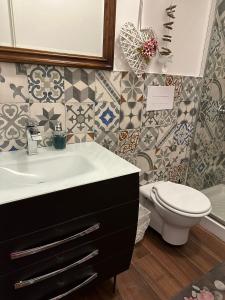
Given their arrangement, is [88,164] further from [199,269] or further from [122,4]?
[199,269]

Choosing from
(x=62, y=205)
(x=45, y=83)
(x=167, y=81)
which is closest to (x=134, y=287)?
(x=62, y=205)

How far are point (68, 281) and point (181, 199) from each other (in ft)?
2.91

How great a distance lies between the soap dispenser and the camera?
3.97 feet

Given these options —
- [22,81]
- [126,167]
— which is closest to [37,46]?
[22,81]

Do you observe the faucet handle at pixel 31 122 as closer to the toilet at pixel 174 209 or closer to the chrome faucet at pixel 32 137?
the chrome faucet at pixel 32 137

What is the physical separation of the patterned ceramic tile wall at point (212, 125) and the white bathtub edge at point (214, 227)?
1.38 ft

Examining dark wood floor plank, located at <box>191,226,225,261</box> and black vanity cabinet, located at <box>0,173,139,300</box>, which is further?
dark wood floor plank, located at <box>191,226,225,261</box>

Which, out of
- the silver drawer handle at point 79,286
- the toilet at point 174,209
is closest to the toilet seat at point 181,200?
the toilet at point 174,209

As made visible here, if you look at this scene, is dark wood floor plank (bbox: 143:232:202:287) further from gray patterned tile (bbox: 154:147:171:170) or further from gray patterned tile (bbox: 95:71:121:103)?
gray patterned tile (bbox: 95:71:121:103)

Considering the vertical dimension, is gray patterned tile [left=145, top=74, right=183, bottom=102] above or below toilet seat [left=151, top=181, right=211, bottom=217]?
above

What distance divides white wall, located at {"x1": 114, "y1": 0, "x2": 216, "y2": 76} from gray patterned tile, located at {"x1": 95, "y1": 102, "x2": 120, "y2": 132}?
0.24m

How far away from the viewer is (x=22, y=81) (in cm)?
111

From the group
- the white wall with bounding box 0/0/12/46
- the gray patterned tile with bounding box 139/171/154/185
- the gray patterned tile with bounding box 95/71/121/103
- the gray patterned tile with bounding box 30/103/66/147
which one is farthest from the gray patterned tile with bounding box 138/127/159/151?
the white wall with bounding box 0/0/12/46

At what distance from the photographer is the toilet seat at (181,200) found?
1.41m
